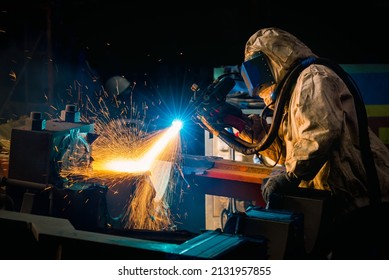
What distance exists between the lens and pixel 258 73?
4.35 metres

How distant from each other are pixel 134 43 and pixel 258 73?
24.0 ft

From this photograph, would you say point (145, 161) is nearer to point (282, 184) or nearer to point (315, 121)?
point (282, 184)

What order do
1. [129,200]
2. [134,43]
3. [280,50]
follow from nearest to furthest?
[129,200] < [280,50] < [134,43]

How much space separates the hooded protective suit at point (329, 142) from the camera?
11.6 feet

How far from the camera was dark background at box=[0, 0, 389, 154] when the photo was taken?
903cm

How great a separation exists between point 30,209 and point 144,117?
305 inches

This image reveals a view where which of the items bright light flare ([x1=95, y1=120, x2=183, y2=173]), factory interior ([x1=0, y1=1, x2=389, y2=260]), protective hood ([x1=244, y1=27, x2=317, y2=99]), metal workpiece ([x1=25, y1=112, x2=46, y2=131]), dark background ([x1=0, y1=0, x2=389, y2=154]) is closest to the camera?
factory interior ([x1=0, y1=1, x2=389, y2=260])

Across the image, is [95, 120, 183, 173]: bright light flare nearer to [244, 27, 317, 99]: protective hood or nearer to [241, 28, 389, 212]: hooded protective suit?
[244, 27, 317, 99]: protective hood

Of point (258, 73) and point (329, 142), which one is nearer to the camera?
point (329, 142)

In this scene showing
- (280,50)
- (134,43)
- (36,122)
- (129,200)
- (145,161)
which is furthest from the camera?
(134,43)

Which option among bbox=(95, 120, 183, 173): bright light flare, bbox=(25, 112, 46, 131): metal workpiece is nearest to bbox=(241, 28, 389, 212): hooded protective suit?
bbox=(95, 120, 183, 173): bright light flare

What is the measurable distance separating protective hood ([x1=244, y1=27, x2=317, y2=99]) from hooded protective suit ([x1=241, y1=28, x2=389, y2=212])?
9.7 inches

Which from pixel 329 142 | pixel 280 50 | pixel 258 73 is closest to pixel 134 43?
pixel 258 73

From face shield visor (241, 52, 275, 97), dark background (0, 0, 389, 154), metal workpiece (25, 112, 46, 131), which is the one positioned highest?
dark background (0, 0, 389, 154)
